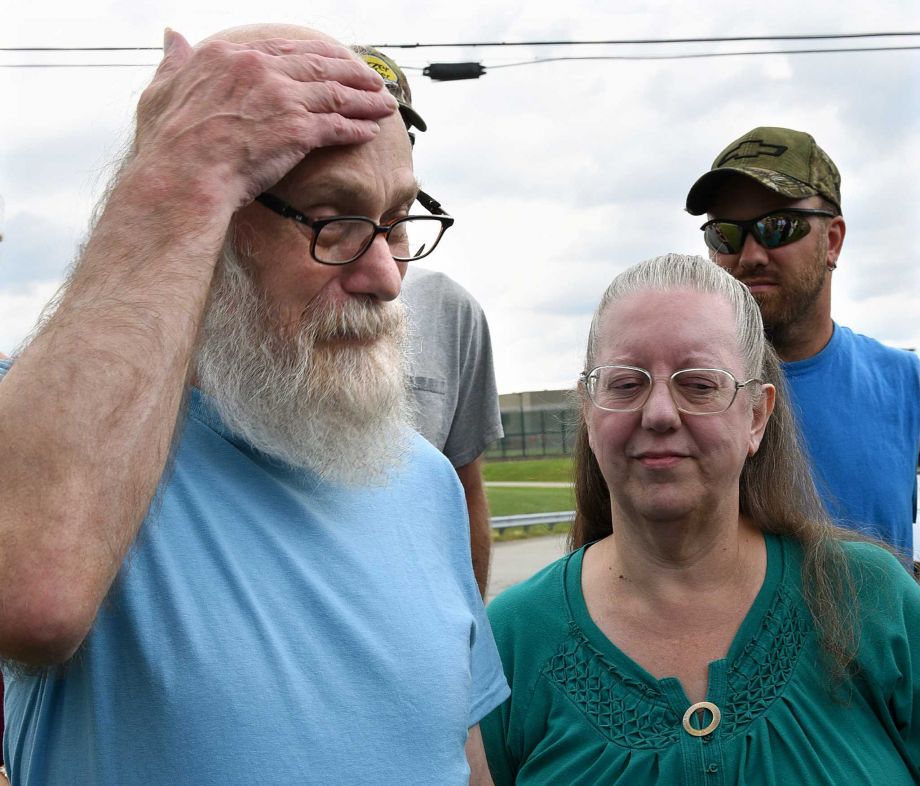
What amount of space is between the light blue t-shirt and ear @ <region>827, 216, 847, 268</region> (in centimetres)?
216

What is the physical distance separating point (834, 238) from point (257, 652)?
270 cm

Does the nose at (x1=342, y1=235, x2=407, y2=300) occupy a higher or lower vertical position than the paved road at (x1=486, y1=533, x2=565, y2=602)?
→ higher

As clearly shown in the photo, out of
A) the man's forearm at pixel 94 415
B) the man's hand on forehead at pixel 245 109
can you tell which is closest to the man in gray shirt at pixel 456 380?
the man's hand on forehead at pixel 245 109

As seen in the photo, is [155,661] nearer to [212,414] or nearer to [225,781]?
[225,781]

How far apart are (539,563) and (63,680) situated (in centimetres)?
1887

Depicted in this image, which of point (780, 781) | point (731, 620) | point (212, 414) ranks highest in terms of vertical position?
point (212, 414)

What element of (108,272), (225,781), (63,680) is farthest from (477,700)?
(108,272)

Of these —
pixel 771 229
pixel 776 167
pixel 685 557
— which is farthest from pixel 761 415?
pixel 776 167

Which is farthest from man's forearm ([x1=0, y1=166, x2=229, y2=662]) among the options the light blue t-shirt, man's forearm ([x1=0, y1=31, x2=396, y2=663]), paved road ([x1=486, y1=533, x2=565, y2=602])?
paved road ([x1=486, y1=533, x2=565, y2=602])

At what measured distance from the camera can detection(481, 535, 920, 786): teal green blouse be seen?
218 centimetres

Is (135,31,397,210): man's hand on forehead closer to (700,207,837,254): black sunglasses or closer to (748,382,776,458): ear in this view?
(748,382,776,458): ear

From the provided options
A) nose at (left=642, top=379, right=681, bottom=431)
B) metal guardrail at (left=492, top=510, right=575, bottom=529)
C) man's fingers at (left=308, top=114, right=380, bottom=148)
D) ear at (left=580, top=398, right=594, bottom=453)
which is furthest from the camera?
metal guardrail at (left=492, top=510, right=575, bottom=529)

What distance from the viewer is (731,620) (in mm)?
2373

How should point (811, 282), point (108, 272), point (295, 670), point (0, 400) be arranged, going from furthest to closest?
point (811, 282)
point (295, 670)
point (108, 272)
point (0, 400)
